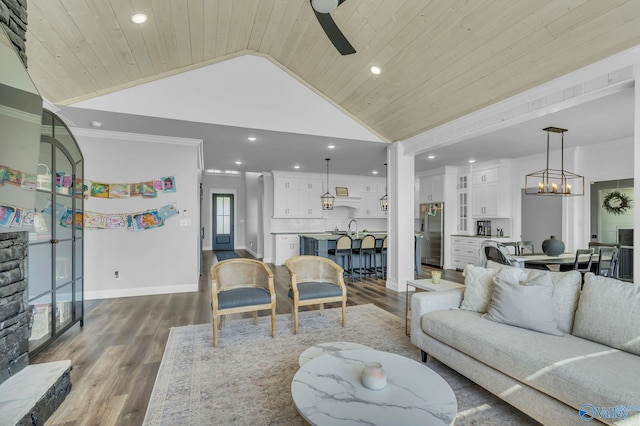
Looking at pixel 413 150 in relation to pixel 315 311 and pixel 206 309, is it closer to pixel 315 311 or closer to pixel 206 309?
pixel 315 311

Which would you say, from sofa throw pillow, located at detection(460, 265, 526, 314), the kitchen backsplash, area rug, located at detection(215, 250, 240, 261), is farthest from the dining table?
area rug, located at detection(215, 250, 240, 261)

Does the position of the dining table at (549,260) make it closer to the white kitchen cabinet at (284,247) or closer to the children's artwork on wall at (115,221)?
the white kitchen cabinet at (284,247)

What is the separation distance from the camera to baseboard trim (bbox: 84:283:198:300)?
4766mm

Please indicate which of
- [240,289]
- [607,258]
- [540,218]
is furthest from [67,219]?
[540,218]

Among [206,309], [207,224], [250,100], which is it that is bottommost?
[206,309]

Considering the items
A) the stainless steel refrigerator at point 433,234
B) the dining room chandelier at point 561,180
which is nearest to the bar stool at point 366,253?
the stainless steel refrigerator at point 433,234

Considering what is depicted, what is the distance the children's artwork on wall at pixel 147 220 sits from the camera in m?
4.96

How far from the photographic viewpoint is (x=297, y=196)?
8672 millimetres

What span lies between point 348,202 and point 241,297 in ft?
21.1

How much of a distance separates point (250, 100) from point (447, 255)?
603 centimetres

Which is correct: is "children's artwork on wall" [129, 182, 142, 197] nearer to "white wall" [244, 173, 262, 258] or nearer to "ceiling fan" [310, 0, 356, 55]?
"ceiling fan" [310, 0, 356, 55]

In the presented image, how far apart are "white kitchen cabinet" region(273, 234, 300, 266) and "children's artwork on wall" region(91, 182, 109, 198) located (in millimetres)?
4129

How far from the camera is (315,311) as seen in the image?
13.5ft

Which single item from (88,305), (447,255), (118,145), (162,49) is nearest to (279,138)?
(162,49)
